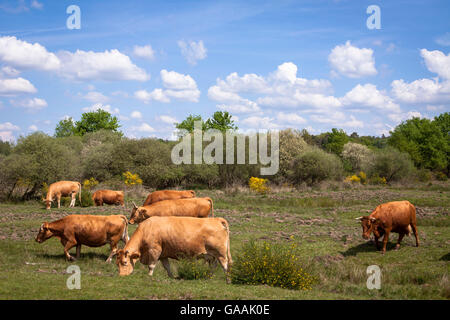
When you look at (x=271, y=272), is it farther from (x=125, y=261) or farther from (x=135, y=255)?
(x=125, y=261)

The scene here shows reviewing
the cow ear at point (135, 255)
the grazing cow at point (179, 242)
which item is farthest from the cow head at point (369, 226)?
the cow ear at point (135, 255)

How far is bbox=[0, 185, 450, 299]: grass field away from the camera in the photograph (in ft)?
28.4

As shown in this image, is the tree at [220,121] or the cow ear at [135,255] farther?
the tree at [220,121]

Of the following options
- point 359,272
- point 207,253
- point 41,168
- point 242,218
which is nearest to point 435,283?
point 359,272

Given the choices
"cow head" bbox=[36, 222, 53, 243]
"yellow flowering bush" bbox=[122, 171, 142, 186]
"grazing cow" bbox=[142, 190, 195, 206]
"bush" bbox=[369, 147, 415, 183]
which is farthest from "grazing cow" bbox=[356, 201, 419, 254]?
"bush" bbox=[369, 147, 415, 183]

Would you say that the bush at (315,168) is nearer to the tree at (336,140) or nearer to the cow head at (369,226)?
the cow head at (369,226)

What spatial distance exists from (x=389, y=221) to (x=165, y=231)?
31.1ft

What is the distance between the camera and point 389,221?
16.2 m

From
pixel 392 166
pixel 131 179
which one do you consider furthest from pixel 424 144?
pixel 131 179

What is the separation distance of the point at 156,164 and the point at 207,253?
32.6 meters

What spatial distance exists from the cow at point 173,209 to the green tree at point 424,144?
5555 centimetres

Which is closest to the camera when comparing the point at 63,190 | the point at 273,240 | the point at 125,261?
the point at 125,261

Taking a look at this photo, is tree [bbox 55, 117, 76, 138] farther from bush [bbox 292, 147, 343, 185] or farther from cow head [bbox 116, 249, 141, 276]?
cow head [bbox 116, 249, 141, 276]

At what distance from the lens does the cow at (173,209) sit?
16797mm
